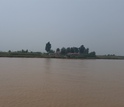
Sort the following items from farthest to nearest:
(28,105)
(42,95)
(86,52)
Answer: (86,52) → (42,95) → (28,105)

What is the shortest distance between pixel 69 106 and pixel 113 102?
1633mm

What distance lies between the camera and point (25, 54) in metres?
54.1

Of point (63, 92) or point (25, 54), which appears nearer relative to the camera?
point (63, 92)

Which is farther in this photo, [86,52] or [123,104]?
[86,52]

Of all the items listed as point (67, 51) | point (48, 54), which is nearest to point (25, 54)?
point (48, 54)

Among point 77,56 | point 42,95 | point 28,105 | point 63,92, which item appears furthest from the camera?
point 77,56

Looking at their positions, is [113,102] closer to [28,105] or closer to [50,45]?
[28,105]

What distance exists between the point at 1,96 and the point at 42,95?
1362 millimetres

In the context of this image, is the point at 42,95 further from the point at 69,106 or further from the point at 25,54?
the point at 25,54

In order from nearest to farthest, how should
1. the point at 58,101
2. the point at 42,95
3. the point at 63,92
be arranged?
the point at 58,101 → the point at 42,95 → the point at 63,92

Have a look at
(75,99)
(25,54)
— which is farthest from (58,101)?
(25,54)

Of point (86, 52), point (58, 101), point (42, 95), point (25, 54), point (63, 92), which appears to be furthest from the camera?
point (86, 52)

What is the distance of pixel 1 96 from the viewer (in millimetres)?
7484

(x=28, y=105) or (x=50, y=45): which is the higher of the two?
(x=50, y=45)
